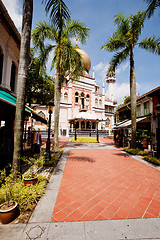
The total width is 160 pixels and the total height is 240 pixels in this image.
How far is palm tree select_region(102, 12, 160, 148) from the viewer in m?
9.21

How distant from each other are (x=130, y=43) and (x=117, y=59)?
1493 mm

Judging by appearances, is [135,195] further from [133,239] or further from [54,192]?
[54,192]

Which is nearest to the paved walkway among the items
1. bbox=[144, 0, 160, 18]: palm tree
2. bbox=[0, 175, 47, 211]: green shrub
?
bbox=[0, 175, 47, 211]: green shrub

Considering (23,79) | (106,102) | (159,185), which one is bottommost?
(159,185)

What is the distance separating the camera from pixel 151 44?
920 cm

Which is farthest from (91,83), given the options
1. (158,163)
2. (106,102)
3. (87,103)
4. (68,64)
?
(158,163)

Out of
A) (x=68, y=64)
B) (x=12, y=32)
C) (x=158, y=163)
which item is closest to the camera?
(x=158, y=163)

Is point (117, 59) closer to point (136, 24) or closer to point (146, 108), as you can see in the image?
point (136, 24)

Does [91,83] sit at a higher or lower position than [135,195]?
higher

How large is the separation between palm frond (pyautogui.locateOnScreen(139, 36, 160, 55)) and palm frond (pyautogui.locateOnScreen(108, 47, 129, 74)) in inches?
49.9

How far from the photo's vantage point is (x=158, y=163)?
255 inches

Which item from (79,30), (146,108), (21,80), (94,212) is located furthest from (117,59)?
(94,212)

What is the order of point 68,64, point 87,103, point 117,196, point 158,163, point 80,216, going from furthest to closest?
point 87,103
point 68,64
point 158,163
point 117,196
point 80,216

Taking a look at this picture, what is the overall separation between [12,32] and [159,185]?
35.0 ft
